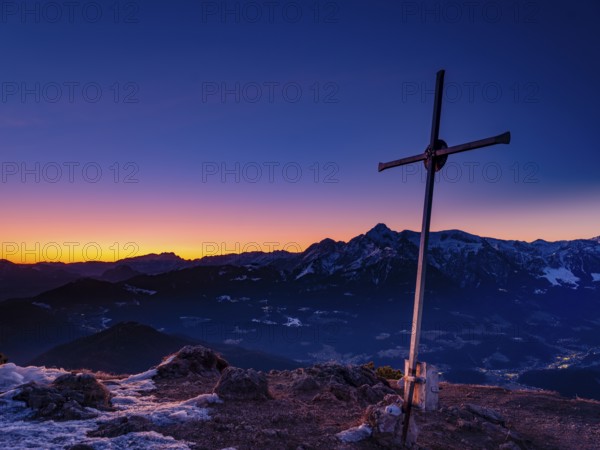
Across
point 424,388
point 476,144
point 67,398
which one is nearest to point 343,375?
point 424,388

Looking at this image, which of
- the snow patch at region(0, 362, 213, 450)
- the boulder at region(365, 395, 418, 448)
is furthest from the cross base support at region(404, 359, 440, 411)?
the snow patch at region(0, 362, 213, 450)

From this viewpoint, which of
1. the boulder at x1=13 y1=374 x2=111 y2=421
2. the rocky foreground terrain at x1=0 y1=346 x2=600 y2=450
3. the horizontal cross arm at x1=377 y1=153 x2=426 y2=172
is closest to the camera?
Answer: the rocky foreground terrain at x1=0 y1=346 x2=600 y2=450

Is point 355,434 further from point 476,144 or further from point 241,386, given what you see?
point 476,144

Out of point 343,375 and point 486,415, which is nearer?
point 486,415

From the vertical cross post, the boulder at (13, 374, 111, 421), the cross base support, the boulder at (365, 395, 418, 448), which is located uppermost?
the vertical cross post

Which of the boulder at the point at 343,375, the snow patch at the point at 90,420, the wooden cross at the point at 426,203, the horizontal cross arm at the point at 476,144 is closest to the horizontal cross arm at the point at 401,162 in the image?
the wooden cross at the point at 426,203

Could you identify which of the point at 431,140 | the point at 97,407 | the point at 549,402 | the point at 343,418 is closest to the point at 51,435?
the point at 97,407

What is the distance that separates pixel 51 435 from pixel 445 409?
12.7 metres

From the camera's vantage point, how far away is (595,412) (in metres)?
18.2

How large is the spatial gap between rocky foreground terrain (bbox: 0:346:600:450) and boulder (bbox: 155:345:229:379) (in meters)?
0.08

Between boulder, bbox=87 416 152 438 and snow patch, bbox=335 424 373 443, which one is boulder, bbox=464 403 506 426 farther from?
boulder, bbox=87 416 152 438

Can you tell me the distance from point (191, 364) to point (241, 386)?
6701mm

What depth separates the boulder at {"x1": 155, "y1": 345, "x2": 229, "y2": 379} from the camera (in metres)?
19.9

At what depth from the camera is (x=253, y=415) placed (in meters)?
13.1
